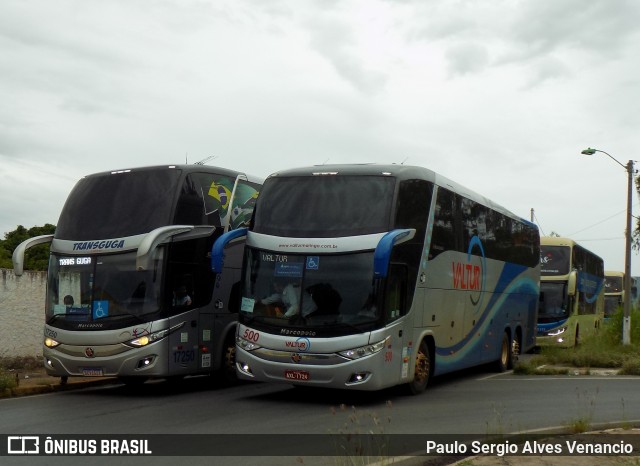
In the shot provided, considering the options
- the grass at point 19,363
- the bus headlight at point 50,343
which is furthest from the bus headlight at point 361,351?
the grass at point 19,363

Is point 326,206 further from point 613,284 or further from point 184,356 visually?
point 613,284

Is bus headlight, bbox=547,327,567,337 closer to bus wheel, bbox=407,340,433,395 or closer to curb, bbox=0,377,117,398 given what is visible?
bus wheel, bbox=407,340,433,395

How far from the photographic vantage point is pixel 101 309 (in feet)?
48.4

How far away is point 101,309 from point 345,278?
4463 millimetres

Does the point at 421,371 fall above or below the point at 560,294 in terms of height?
below

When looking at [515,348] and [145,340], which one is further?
[515,348]

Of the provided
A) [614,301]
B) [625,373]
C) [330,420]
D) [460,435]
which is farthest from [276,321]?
[614,301]

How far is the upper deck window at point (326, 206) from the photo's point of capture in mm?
13551

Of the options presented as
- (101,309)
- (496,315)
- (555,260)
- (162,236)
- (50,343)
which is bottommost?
(50,343)

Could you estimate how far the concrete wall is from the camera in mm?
19047

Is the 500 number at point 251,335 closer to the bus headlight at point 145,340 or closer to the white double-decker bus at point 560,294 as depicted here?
the bus headlight at point 145,340

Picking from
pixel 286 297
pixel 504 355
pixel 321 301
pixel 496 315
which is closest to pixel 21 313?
pixel 286 297

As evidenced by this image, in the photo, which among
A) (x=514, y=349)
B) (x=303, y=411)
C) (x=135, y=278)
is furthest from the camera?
(x=514, y=349)

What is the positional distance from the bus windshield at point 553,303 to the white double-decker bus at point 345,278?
13900mm
